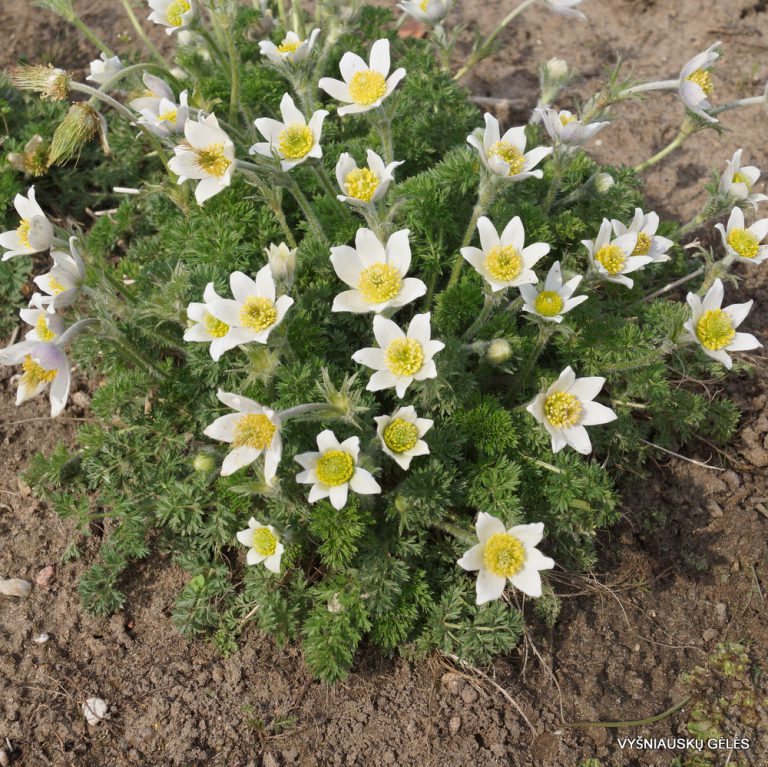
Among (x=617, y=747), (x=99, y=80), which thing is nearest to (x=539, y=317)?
(x=617, y=747)

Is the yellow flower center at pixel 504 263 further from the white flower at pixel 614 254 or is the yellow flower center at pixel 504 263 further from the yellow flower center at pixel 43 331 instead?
the yellow flower center at pixel 43 331

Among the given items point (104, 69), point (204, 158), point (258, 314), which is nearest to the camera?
point (258, 314)

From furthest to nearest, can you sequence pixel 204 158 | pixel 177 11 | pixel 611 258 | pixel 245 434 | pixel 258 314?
pixel 177 11 < pixel 611 258 < pixel 204 158 < pixel 258 314 < pixel 245 434

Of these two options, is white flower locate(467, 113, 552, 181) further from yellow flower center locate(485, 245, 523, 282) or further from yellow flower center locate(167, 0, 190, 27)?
yellow flower center locate(167, 0, 190, 27)

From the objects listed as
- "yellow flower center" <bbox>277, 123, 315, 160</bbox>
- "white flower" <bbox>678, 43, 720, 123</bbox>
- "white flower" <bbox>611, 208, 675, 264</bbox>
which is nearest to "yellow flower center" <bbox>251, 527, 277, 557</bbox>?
"yellow flower center" <bbox>277, 123, 315, 160</bbox>

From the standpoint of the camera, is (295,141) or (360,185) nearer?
(360,185)

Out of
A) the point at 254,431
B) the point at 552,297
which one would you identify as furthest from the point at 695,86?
the point at 254,431

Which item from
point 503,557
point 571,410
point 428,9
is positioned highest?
point 428,9

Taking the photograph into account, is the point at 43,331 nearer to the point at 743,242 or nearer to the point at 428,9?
the point at 428,9
